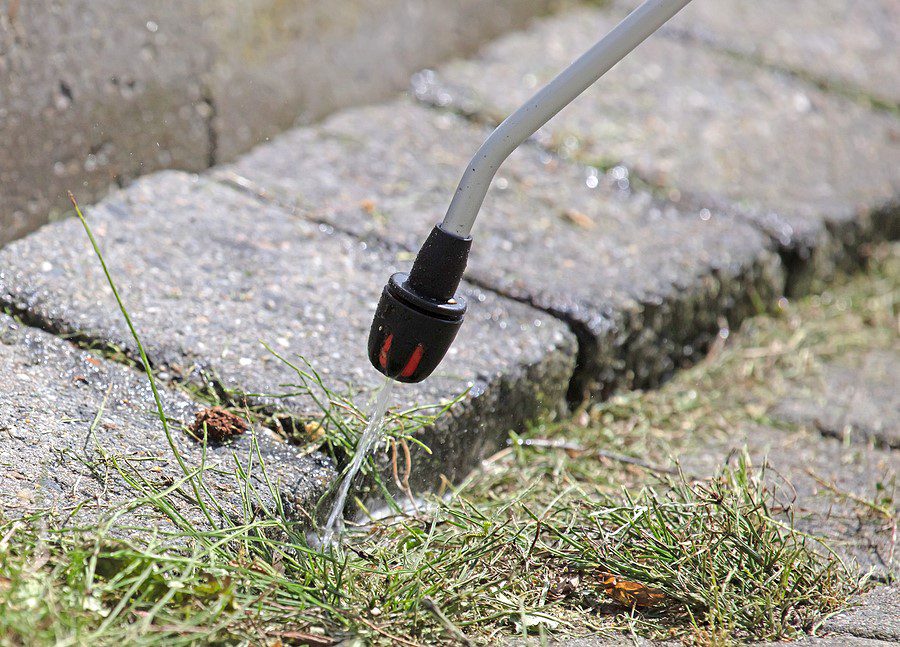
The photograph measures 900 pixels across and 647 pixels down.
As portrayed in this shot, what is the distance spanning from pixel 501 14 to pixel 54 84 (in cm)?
146

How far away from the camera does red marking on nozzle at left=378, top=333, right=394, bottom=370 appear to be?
4.02 ft

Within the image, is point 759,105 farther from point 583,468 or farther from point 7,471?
point 7,471

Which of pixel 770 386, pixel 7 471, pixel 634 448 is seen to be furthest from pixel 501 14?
pixel 7 471

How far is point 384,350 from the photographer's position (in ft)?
4.05

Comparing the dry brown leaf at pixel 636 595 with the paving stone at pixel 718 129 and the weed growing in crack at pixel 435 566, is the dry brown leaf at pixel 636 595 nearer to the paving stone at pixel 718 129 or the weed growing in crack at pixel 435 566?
the weed growing in crack at pixel 435 566

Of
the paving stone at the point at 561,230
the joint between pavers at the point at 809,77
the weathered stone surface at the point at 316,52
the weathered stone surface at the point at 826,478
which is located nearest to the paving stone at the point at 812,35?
the joint between pavers at the point at 809,77

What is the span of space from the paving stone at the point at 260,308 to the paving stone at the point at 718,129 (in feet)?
2.50

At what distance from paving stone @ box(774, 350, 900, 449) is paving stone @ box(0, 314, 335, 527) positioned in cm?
99

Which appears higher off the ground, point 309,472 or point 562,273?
point 562,273

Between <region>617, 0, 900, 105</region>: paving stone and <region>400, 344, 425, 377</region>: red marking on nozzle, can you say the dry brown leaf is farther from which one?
<region>617, 0, 900, 105</region>: paving stone

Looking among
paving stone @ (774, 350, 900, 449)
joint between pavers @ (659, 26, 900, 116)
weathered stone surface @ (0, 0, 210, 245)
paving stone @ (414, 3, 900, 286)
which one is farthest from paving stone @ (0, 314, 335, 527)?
joint between pavers @ (659, 26, 900, 116)

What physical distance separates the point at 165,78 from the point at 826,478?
136cm

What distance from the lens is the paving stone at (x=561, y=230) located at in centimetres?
190

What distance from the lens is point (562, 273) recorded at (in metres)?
1.94
